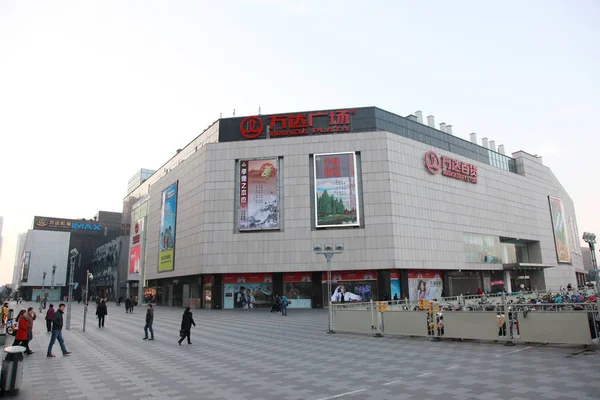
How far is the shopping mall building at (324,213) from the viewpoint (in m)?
45.9

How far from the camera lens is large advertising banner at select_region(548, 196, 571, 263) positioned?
7275cm

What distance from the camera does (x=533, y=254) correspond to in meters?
67.9

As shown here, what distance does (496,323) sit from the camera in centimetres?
1519

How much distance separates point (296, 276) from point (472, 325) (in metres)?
32.4

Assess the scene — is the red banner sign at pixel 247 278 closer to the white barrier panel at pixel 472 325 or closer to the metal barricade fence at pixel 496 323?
the metal barricade fence at pixel 496 323

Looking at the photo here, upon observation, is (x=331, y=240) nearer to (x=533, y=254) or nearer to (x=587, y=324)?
(x=587, y=324)

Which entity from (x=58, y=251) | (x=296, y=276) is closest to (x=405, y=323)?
(x=296, y=276)

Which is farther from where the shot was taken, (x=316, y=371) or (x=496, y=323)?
(x=496, y=323)

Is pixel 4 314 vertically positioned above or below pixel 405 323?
above

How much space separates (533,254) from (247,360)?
6887cm

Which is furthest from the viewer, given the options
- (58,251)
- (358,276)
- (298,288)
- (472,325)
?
(58,251)

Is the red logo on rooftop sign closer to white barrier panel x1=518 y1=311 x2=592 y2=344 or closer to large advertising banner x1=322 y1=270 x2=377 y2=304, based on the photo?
large advertising banner x1=322 y1=270 x2=377 y2=304

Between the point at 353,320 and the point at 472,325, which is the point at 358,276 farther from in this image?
the point at 472,325

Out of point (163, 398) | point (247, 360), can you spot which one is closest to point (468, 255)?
point (247, 360)
